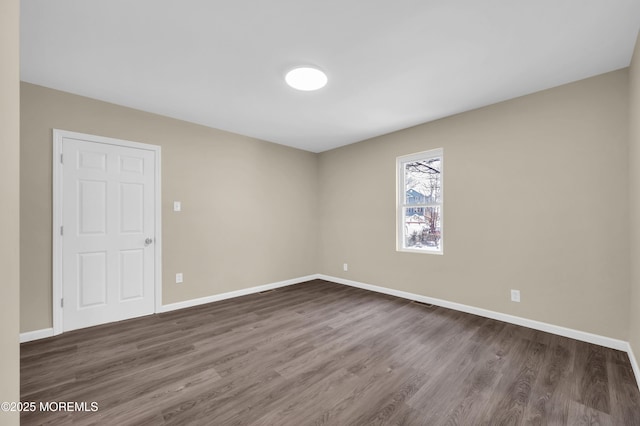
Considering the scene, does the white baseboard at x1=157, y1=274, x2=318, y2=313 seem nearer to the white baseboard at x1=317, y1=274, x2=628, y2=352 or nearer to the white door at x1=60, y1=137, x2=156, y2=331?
the white door at x1=60, y1=137, x2=156, y2=331

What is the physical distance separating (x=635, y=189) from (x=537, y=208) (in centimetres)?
76

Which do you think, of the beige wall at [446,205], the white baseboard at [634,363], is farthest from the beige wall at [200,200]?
the white baseboard at [634,363]

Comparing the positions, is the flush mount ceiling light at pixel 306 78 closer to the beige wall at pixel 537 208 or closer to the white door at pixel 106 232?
the beige wall at pixel 537 208

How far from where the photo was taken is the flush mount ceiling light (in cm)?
245

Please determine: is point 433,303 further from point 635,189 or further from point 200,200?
point 200,200

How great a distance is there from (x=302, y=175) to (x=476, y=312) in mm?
3549

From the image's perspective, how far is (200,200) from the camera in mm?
3867

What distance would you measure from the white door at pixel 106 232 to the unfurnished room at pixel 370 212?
0.07 ft

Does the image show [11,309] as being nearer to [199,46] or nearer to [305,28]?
[199,46]

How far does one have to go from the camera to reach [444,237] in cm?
362

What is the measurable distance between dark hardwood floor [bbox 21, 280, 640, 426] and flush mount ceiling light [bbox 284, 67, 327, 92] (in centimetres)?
253

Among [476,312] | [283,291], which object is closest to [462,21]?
[476,312]

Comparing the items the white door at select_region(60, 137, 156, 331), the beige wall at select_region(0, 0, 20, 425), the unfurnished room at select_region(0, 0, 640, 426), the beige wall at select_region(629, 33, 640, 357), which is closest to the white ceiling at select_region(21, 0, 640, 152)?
the unfurnished room at select_region(0, 0, 640, 426)

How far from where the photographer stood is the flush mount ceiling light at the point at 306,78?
2.45 m
